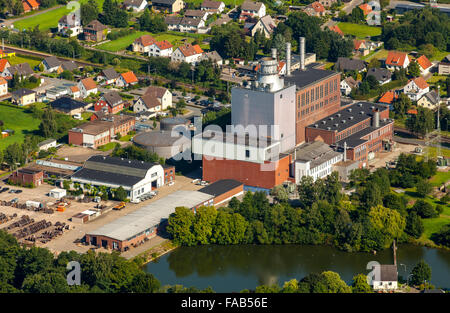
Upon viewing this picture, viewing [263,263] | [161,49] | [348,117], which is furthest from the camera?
[161,49]

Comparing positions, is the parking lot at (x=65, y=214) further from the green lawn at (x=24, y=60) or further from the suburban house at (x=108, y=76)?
the green lawn at (x=24, y=60)

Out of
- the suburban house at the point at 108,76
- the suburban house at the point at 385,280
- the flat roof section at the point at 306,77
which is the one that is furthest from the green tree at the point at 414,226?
the suburban house at the point at 108,76

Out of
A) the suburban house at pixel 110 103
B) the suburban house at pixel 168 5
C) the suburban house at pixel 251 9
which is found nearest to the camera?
the suburban house at pixel 110 103

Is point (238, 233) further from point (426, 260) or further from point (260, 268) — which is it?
point (426, 260)

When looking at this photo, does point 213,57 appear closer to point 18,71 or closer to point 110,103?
point 110,103

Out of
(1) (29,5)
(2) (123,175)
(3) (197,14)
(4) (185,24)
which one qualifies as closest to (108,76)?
(4) (185,24)

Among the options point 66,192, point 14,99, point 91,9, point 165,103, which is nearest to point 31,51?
point 91,9

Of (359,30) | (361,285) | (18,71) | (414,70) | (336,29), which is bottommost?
(361,285)
